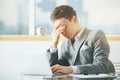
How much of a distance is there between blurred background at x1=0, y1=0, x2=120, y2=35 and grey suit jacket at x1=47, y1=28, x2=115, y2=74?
0.34 m

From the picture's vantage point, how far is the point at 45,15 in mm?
1717

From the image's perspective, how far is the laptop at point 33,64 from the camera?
125 cm

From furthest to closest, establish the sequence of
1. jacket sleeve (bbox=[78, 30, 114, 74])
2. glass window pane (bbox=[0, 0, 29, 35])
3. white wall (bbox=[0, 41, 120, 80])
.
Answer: glass window pane (bbox=[0, 0, 29, 35]), white wall (bbox=[0, 41, 120, 80]), jacket sleeve (bbox=[78, 30, 114, 74])

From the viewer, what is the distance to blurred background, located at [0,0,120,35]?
5.27 ft

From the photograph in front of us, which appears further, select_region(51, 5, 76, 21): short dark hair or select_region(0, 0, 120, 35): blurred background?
select_region(0, 0, 120, 35): blurred background

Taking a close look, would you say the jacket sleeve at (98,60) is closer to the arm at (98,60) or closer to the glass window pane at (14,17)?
the arm at (98,60)

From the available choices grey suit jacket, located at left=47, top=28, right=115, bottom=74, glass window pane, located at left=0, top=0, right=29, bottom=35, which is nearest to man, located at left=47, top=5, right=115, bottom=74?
grey suit jacket, located at left=47, top=28, right=115, bottom=74

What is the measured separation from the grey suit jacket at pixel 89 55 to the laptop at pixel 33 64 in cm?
5

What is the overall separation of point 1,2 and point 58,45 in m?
0.65

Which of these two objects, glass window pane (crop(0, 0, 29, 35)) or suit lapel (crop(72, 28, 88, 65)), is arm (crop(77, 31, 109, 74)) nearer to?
suit lapel (crop(72, 28, 88, 65))

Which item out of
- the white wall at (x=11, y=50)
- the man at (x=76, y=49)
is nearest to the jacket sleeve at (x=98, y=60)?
the man at (x=76, y=49)

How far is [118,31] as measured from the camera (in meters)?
1.61

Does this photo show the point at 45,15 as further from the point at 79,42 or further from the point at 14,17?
the point at 79,42

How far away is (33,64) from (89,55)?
29cm
